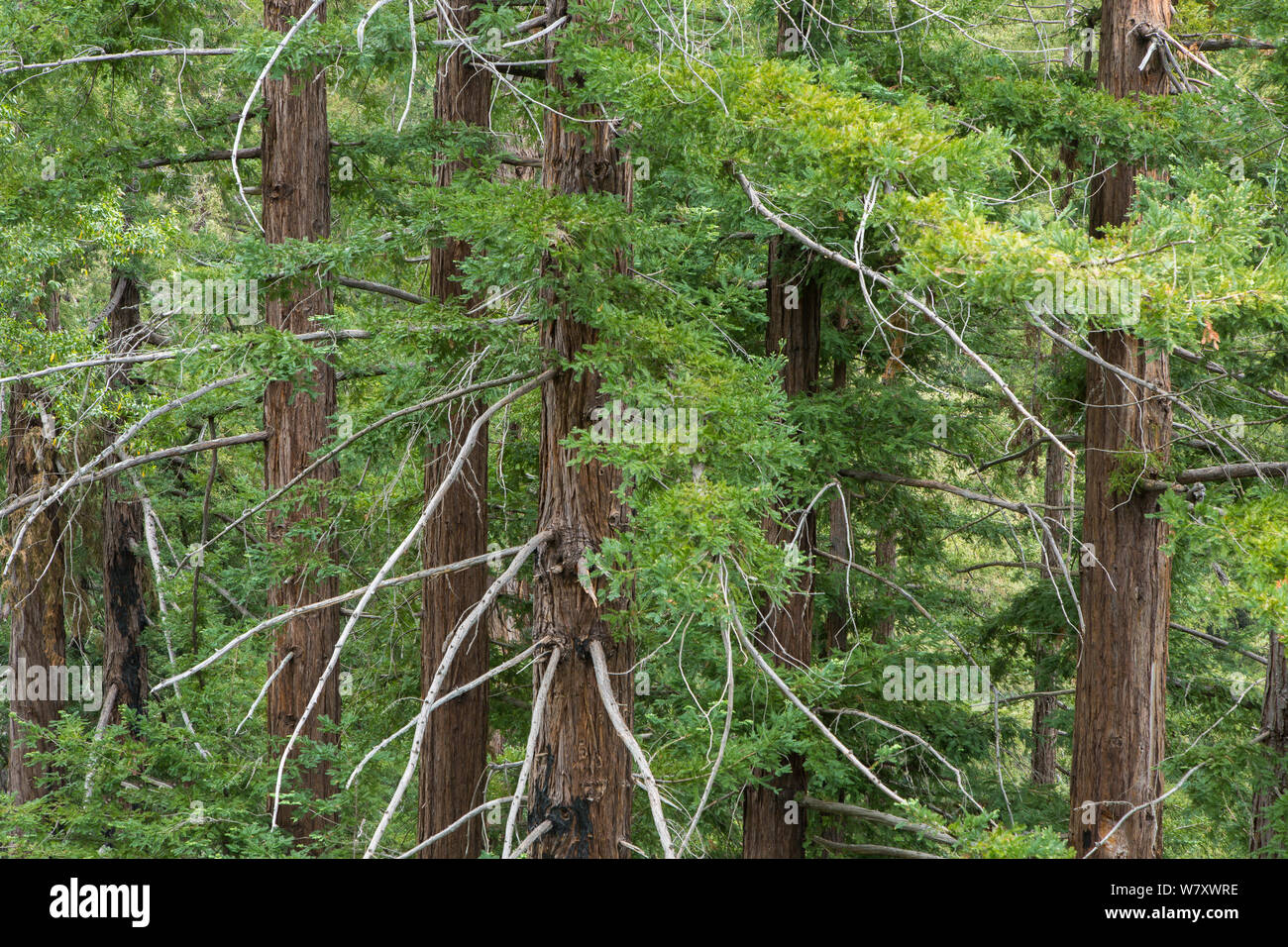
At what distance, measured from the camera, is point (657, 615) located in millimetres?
4688

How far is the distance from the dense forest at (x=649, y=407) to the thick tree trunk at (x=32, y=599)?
76 millimetres

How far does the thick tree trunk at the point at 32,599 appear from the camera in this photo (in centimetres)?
1162

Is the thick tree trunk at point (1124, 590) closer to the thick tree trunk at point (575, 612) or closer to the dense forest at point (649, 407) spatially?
the dense forest at point (649, 407)

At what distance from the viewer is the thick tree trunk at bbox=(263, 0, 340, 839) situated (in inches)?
333

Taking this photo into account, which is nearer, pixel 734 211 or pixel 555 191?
pixel 555 191

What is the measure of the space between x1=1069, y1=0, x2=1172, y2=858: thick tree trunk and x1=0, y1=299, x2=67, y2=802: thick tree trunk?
32.5ft

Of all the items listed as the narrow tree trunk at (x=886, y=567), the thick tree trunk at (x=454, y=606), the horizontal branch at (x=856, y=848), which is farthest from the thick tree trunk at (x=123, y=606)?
the narrow tree trunk at (x=886, y=567)

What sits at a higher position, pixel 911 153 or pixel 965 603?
pixel 911 153

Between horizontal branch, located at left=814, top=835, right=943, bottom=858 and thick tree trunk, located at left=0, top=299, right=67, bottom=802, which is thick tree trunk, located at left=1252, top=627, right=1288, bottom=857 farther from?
thick tree trunk, located at left=0, top=299, right=67, bottom=802

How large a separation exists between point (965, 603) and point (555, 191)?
30.3ft

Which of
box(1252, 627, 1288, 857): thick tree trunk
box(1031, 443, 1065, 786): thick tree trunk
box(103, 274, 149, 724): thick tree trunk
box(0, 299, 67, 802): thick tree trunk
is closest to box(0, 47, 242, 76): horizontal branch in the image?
box(0, 299, 67, 802): thick tree trunk

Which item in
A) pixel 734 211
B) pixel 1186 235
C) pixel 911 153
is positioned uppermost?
pixel 734 211
